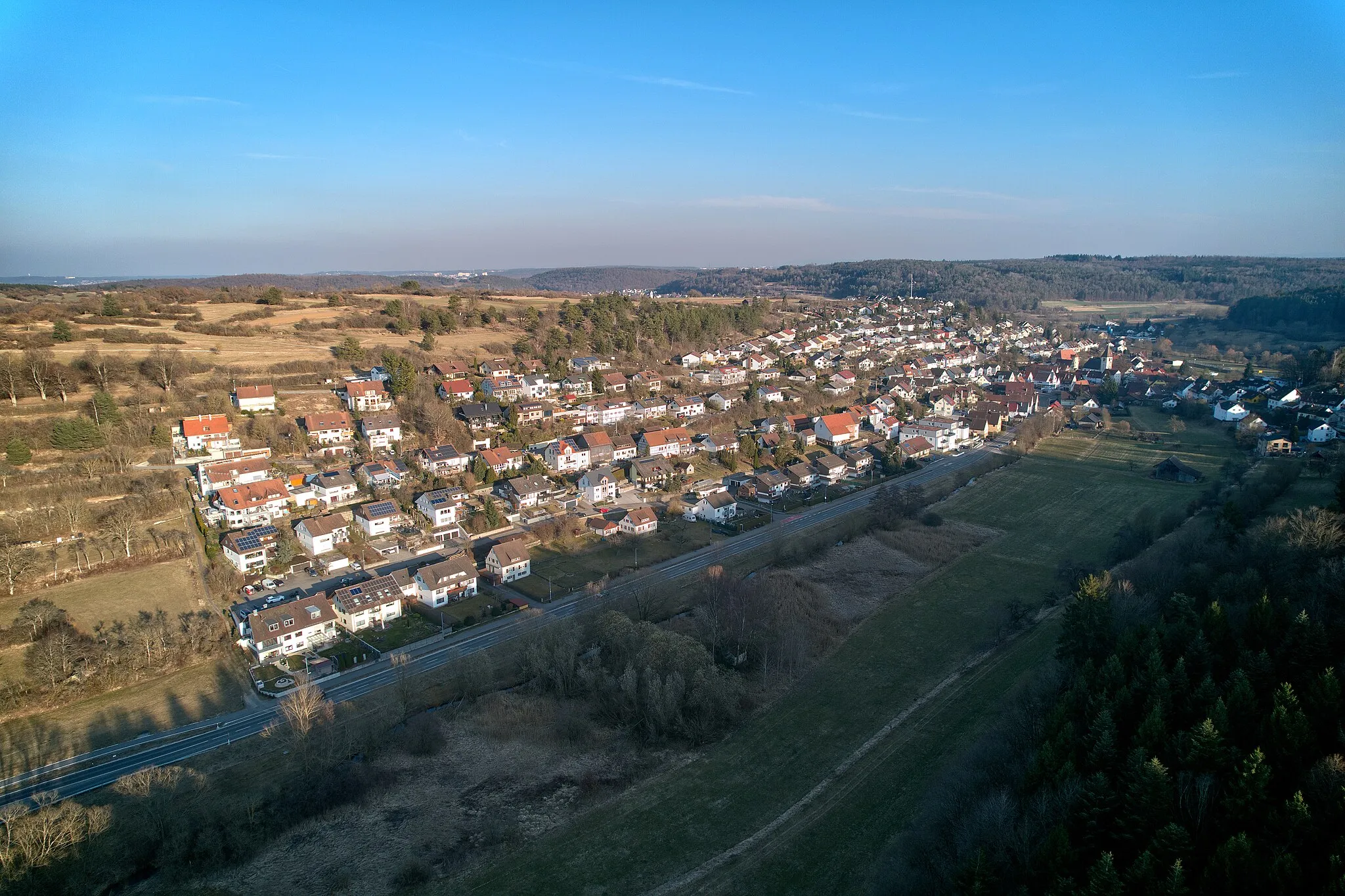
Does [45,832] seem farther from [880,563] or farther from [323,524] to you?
[880,563]

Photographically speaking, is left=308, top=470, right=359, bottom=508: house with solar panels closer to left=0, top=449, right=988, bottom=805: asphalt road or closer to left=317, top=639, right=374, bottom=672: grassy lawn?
left=317, top=639, right=374, bottom=672: grassy lawn

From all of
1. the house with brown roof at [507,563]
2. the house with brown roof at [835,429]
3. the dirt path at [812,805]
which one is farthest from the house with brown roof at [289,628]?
the house with brown roof at [835,429]

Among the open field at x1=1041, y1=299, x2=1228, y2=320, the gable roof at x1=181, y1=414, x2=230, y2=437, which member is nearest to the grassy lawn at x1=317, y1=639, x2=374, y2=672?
the gable roof at x1=181, y1=414, x2=230, y2=437

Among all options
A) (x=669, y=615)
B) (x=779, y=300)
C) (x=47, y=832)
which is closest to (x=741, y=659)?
(x=669, y=615)

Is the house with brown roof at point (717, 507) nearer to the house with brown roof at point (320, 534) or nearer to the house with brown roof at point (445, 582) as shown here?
the house with brown roof at point (445, 582)

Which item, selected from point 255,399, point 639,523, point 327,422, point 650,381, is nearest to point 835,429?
point 650,381
